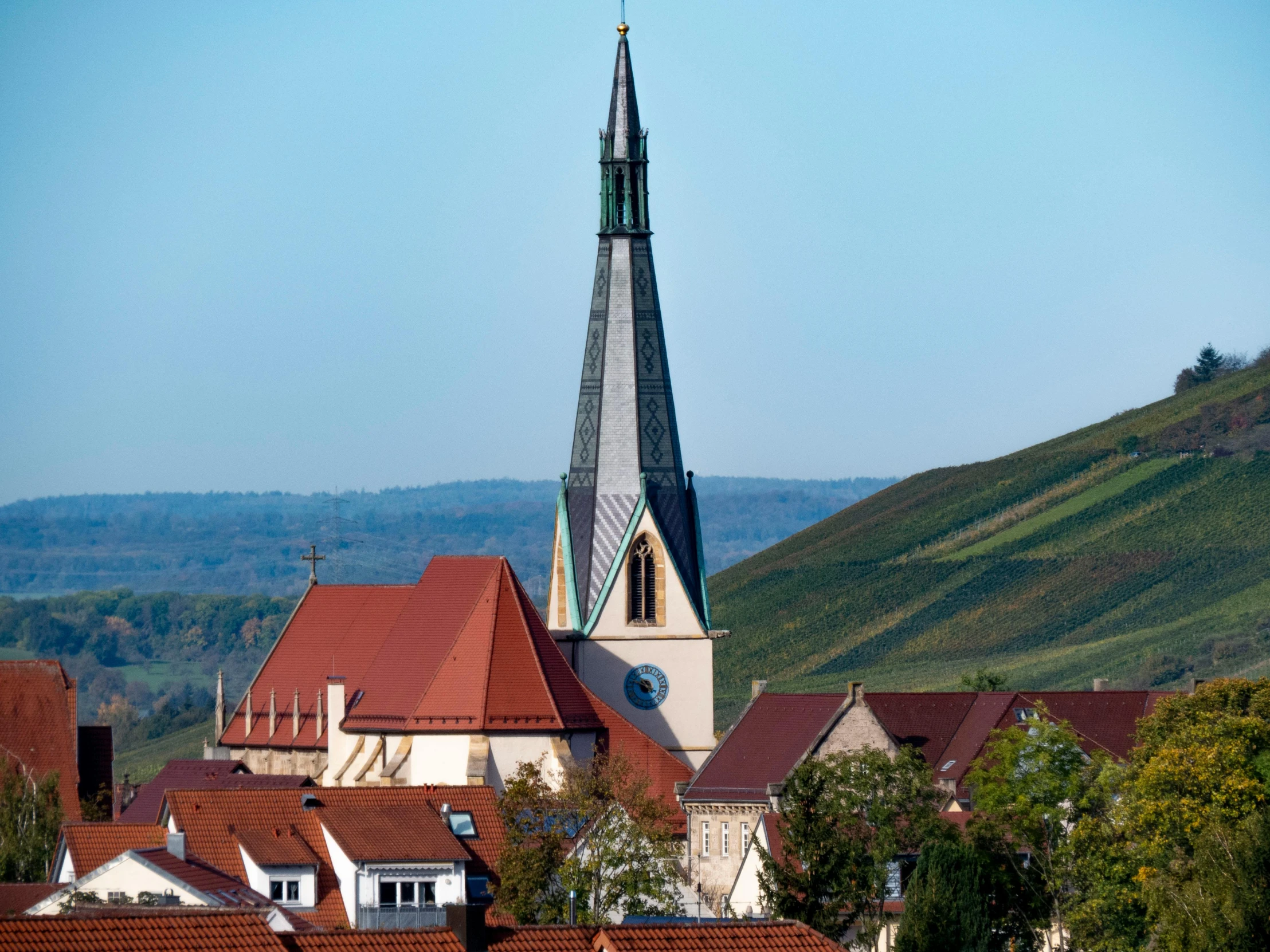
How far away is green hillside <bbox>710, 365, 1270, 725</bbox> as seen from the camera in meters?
131

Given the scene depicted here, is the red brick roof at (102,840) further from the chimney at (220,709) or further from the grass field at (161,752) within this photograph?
the grass field at (161,752)

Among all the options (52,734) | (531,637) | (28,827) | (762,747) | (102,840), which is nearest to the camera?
(102,840)

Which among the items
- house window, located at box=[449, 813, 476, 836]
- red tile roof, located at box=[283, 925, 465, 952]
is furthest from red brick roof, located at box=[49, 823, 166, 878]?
red tile roof, located at box=[283, 925, 465, 952]

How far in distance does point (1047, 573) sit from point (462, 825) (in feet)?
334

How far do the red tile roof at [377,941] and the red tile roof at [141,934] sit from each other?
74 cm

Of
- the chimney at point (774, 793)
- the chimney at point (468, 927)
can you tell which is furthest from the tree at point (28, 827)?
the chimney at point (468, 927)

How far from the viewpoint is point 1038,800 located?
2276 inches

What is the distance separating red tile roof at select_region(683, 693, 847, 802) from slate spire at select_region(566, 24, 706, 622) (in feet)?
12.1

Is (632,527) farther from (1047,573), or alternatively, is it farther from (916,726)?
(1047,573)

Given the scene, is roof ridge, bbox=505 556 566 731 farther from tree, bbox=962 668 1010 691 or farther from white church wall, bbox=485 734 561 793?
tree, bbox=962 668 1010 691

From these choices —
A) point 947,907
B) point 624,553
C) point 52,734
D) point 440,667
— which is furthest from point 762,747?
point 52,734

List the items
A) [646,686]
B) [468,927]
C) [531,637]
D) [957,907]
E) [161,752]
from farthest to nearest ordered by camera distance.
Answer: [161,752] < [646,686] < [531,637] < [957,907] < [468,927]

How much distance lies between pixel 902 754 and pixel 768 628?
9280cm

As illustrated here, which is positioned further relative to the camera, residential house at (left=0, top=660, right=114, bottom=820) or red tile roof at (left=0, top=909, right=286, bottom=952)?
residential house at (left=0, top=660, right=114, bottom=820)
